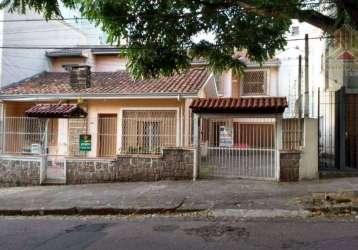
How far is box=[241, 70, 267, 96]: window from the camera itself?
25453 mm

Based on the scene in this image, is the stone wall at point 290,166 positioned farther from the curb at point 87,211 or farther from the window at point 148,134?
the curb at point 87,211

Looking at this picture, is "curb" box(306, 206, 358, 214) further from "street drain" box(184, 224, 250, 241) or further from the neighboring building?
the neighboring building

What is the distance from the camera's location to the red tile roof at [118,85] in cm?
1814

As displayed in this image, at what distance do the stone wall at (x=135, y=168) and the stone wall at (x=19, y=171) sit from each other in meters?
1.27

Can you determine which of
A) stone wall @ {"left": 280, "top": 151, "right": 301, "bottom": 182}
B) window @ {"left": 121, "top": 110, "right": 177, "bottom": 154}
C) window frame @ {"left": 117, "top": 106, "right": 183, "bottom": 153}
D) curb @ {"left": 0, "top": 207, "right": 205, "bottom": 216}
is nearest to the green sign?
window frame @ {"left": 117, "top": 106, "right": 183, "bottom": 153}

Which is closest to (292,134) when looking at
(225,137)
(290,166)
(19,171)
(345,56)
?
(290,166)

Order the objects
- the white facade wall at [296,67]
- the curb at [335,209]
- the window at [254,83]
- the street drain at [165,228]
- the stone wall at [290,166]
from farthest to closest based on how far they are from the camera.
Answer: the window at [254,83]
the white facade wall at [296,67]
the stone wall at [290,166]
the curb at [335,209]
the street drain at [165,228]

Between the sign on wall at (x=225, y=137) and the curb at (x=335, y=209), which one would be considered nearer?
the curb at (x=335, y=209)

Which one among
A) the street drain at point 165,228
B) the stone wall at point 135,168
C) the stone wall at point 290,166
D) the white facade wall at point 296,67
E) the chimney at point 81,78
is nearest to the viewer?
the street drain at point 165,228

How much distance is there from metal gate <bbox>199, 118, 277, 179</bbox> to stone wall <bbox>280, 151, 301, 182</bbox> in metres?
0.24

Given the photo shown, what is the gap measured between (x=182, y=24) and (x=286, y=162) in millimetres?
5308

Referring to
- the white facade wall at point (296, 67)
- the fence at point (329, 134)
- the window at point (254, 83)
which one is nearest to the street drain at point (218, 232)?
the fence at point (329, 134)

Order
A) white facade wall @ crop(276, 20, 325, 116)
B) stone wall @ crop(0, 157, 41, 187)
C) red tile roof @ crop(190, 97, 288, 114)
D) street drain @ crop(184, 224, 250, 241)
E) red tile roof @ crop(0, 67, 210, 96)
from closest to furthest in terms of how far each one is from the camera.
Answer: street drain @ crop(184, 224, 250, 241), red tile roof @ crop(190, 97, 288, 114), stone wall @ crop(0, 157, 41, 187), red tile roof @ crop(0, 67, 210, 96), white facade wall @ crop(276, 20, 325, 116)

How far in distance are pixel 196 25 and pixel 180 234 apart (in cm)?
531
